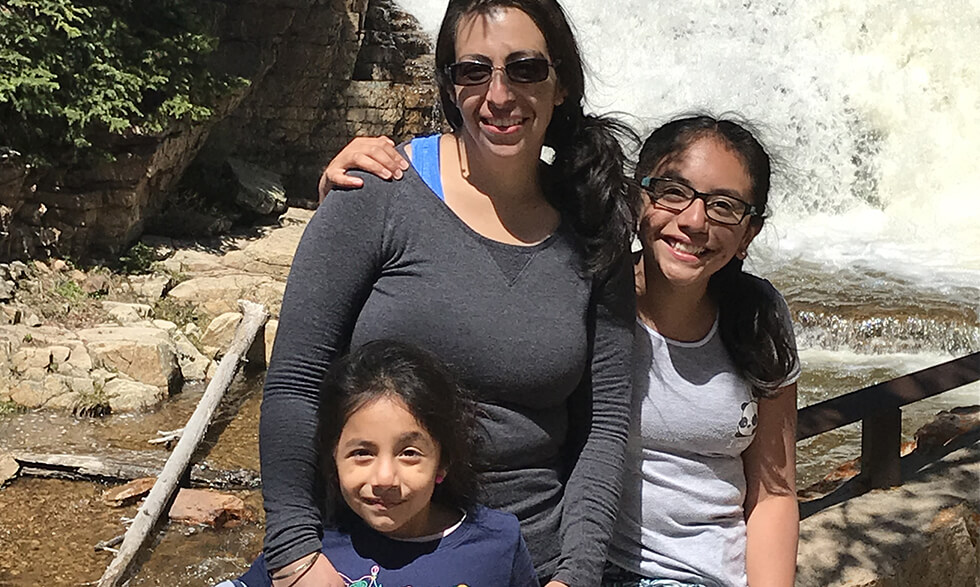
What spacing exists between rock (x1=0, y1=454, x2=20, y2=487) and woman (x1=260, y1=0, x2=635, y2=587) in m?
4.44

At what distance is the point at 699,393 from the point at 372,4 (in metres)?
12.5

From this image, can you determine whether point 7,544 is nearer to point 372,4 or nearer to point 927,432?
point 927,432

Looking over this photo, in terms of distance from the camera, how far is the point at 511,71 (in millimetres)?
Answer: 1850

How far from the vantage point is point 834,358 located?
7898 mm

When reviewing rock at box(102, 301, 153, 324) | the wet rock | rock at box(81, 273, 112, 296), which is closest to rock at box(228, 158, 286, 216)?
rock at box(81, 273, 112, 296)

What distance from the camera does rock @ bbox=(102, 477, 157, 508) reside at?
542 cm

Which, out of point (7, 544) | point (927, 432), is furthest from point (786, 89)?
point (7, 544)

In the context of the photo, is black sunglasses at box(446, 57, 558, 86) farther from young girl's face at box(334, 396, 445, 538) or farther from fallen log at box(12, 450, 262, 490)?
fallen log at box(12, 450, 262, 490)

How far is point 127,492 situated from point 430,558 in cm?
417

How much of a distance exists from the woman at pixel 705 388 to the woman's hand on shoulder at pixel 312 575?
65cm

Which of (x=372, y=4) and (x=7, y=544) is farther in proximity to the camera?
(x=372, y=4)

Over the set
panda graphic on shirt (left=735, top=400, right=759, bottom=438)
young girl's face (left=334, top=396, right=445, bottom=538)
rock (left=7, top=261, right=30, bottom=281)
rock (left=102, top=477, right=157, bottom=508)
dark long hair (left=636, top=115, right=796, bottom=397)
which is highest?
dark long hair (left=636, top=115, right=796, bottom=397)

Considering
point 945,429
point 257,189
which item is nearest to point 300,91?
point 257,189

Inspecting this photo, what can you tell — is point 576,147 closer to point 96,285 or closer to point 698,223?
point 698,223
